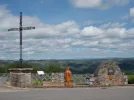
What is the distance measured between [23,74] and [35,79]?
6.97m

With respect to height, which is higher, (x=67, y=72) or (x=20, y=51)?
(x=20, y=51)

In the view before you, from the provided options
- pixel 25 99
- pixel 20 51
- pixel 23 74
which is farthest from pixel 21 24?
pixel 25 99

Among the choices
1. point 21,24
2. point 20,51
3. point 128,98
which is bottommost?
point 128,98

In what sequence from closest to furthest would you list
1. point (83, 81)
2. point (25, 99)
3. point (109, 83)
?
point (25, 99)
point (109, 83)
point (83, 81)

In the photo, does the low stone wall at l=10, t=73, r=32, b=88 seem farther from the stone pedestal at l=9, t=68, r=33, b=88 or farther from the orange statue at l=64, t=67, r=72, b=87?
the orange statue at l=64, t=67, r=72, b=87

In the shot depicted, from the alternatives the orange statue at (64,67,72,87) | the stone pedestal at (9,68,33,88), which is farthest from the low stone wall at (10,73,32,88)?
the orange statue at (64,67,72,87)

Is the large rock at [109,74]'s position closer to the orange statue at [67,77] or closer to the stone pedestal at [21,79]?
the orange statue at [67,77]

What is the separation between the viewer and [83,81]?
102 ft

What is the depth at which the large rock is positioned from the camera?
27484 millimetres

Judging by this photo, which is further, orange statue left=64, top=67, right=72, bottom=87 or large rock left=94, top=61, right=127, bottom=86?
large rock left=94, top=61, right=127, bottom=86

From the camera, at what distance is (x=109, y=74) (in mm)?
27703

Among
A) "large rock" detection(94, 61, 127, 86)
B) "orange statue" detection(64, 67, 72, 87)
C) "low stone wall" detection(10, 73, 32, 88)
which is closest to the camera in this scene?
"low stone wall" detection(10, 73, 32, 88)

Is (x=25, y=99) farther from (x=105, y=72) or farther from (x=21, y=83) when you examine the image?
(x=105, y=72)

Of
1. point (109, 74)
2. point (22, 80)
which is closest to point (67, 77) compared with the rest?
point (22, 80)
